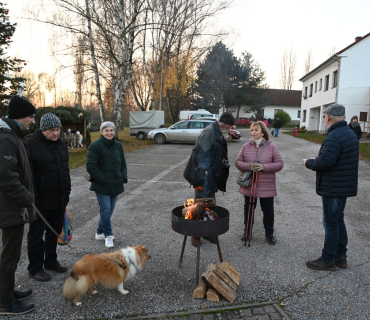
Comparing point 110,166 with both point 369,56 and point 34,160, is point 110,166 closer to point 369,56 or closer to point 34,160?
point 34,160

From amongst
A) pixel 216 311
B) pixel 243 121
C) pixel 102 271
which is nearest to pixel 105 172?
pixel 102 271

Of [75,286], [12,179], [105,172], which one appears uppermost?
[12,179]

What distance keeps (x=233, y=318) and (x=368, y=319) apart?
1.31 metres

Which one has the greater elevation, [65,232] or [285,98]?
[285,98]

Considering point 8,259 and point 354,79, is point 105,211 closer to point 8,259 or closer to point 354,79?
point 8,259

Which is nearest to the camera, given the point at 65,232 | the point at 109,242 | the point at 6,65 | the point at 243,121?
the point at 65,232

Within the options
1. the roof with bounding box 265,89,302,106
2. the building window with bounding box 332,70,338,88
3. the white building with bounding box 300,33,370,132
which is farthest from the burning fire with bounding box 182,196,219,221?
the roof with bounding box 265,89,302,106

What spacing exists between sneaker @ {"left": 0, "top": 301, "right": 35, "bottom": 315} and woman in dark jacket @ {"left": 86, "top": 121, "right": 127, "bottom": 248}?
1.50 m

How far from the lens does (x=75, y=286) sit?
9.39 feet

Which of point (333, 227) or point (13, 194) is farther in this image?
point (333, 227)

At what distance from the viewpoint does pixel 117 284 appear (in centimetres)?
306

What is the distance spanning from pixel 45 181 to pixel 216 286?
227cm

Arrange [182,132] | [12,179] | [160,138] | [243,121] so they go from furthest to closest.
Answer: [243,121]
[160,138]
[182,132]
[12,179]

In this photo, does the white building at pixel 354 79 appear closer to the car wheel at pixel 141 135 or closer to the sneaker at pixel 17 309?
the car wheel at pixel 141 135
